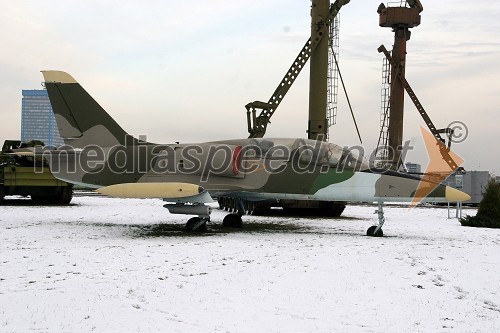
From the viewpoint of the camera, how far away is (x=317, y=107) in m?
20.5

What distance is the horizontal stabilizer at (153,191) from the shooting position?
1051cm

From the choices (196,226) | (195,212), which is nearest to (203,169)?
(195,212)

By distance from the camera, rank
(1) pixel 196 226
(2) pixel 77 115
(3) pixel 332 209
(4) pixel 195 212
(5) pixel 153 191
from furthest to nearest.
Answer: (3) pixel 332 209 → (2) pixel 77 115 → (1) pixel 196 226 → (4) pixel 195 212 → (5) pixel 153 191

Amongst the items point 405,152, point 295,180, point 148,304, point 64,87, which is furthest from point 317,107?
point 148,304

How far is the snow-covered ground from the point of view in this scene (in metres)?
4.57

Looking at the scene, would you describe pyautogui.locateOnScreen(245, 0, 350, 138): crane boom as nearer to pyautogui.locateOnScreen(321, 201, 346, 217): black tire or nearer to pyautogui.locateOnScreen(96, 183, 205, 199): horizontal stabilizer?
pyautogui.locateOnScreen(321, 201, 346, 217): black tire

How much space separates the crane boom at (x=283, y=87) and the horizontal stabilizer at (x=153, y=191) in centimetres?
1123

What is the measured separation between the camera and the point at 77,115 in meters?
13.2

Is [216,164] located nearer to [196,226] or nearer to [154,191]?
[196,226]

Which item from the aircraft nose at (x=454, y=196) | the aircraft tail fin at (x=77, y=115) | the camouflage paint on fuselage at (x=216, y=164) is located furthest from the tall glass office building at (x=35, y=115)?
the aircraft nose at (x=454, y=196)

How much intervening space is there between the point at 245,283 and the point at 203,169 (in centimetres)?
651

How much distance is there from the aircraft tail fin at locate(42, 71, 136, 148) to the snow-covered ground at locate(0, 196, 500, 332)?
3037 millimetres

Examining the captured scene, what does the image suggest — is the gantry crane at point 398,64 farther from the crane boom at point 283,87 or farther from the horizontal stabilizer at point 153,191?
the horizontal stabilizer at point 153,191

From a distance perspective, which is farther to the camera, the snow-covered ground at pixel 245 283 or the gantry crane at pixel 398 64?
the gantry crane at pixel 398 64
